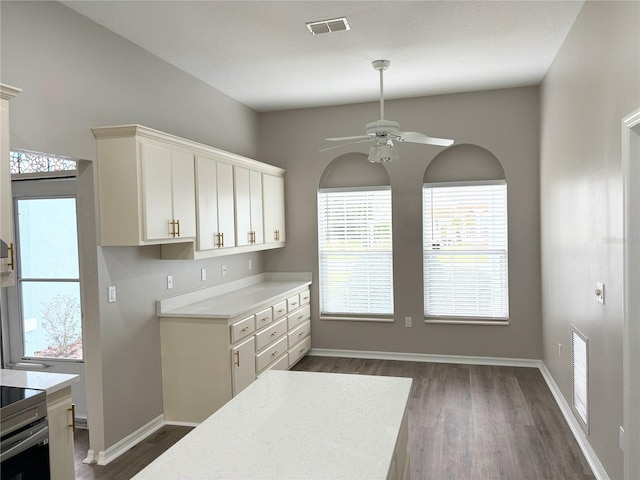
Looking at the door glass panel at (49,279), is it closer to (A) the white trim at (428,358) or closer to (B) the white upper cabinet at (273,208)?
(B) the white upper cabinet at (273,208)

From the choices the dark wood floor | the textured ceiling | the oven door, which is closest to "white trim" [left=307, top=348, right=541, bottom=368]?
the dark wood floor

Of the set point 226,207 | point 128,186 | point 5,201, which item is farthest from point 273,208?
point 5,201

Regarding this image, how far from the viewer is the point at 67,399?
2.44 metres

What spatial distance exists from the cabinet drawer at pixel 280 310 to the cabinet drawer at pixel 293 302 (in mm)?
129

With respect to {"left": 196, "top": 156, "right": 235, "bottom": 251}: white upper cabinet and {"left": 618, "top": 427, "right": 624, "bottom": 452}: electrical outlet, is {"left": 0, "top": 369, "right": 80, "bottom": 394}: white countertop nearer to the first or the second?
{"left": 196, "top": 156, "right": 235, "bottom": 251}: white upper cabinet

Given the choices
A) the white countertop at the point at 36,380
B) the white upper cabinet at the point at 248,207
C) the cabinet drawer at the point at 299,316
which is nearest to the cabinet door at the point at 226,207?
the white upper cabinet at the point at 248,207

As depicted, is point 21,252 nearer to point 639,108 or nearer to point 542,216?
point 639,108

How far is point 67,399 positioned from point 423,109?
4.59 metres

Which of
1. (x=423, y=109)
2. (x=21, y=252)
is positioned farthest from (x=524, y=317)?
(x=21, y=252)

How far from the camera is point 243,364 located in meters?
4.04

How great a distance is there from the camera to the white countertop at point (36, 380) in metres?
2.28

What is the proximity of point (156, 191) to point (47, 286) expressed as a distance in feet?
4.55

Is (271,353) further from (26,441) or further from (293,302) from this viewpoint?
(26,441)

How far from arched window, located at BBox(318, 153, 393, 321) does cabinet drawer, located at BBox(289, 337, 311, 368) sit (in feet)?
1.36
